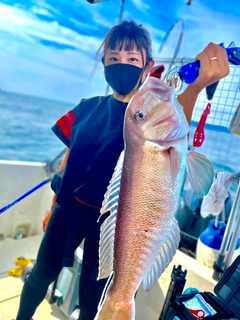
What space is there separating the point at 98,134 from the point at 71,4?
6.31 feet

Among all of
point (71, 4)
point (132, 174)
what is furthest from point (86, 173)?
point (71, 4)

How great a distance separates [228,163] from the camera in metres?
9.53

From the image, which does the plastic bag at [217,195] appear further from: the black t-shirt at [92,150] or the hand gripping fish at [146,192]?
the hand gripping fish at [146,192]

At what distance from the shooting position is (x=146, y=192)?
0.62 m

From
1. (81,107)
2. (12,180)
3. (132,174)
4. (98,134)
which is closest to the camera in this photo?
(132,174)

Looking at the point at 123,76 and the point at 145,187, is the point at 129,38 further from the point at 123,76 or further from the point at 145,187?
the point at 145,187

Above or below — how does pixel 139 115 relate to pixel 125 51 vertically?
below

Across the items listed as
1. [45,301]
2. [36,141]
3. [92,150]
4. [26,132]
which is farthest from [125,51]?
[26,132]

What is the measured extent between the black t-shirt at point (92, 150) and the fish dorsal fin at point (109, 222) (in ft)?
1.43

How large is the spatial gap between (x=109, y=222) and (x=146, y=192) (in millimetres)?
132

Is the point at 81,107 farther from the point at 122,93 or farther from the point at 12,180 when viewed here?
the point at 12,180

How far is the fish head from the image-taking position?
0.59 m

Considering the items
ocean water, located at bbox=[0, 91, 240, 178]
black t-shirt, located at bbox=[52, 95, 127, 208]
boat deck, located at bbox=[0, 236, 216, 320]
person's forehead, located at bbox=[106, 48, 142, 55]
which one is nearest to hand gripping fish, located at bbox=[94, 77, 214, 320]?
black t-shirt, located at bbox=[52, 95, 127, 208]

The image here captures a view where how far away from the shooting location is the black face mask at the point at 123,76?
114 cm
